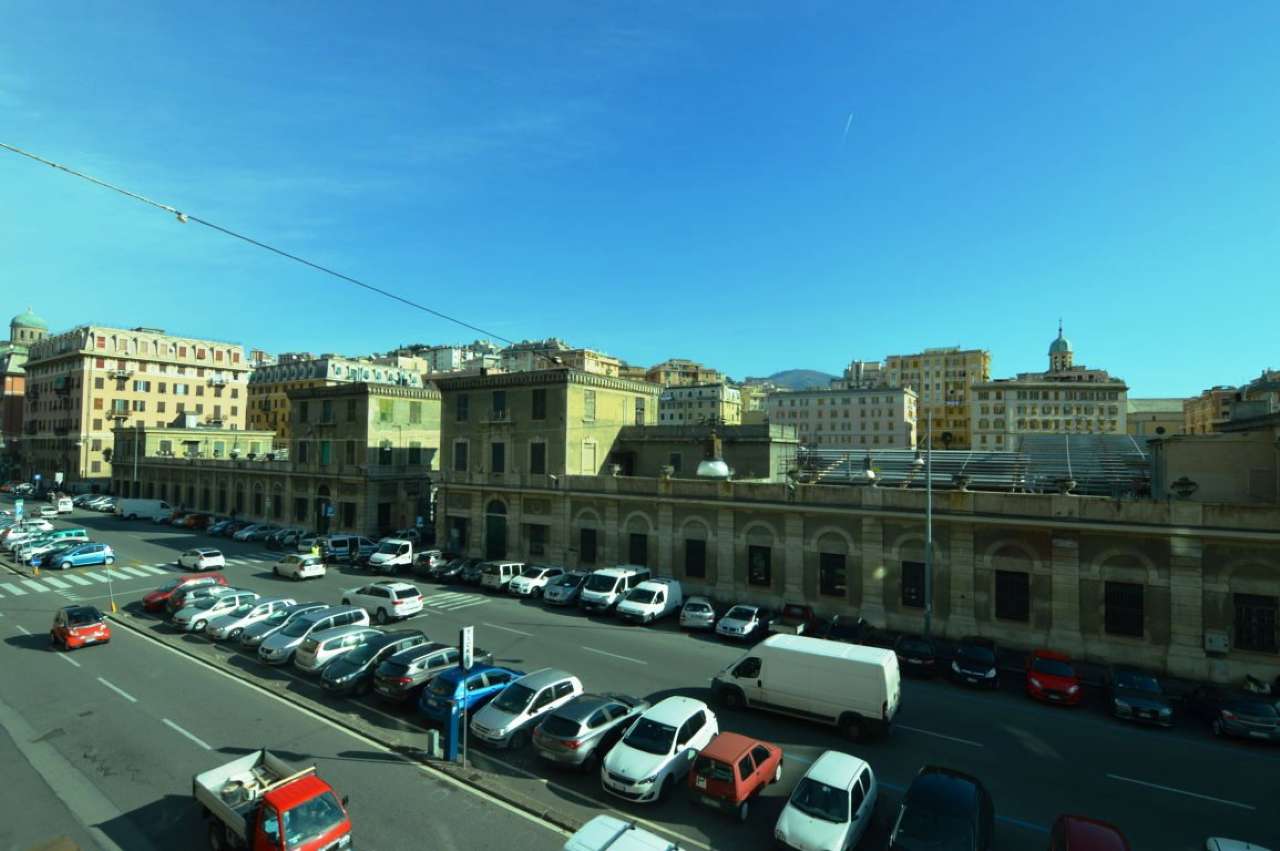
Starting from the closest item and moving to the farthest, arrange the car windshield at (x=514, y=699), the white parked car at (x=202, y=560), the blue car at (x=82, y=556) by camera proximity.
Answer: the car windshield at (x=514, y=699) < the white parked car at (x=202, y=560) < the blue car at (x=82, y=556)

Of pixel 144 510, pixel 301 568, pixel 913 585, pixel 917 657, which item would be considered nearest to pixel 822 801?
pixel 917 657

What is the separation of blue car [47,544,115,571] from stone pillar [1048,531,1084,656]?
52.6 m

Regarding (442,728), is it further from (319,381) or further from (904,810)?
(319,381)

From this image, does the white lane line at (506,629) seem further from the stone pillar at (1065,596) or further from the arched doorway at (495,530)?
A: the stone pillar at (1065,596)

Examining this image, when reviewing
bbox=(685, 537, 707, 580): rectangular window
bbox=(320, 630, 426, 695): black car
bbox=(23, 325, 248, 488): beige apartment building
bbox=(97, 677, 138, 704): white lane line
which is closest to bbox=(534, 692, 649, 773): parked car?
bbox=(320, 630, 426, 695): black car

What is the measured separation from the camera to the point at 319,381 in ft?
360

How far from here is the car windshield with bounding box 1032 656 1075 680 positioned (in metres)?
21.7

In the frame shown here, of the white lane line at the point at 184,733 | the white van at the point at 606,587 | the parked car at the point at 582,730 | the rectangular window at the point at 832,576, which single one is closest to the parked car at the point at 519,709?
the parked car at the point at 582,730

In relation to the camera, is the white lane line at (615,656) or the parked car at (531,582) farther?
the parked car at (531,582)

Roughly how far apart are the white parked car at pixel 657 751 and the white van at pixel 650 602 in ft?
44.5

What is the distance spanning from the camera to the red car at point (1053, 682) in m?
21.1

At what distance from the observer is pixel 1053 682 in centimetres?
2141

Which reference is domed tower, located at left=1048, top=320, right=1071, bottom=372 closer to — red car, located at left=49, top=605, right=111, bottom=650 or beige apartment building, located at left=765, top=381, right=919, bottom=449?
beige apartment building, located at left=765, top=381, right=919, bottom=449

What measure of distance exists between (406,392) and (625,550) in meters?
29.8
